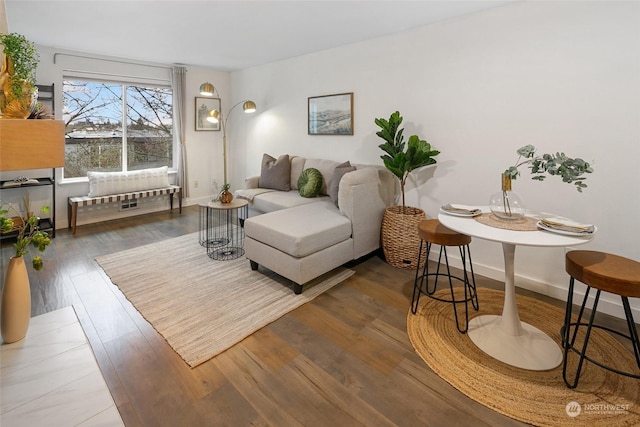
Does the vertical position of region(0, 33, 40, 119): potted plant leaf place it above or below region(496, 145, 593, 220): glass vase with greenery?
above

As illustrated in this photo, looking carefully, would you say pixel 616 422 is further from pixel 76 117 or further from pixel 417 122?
pixel 76 117

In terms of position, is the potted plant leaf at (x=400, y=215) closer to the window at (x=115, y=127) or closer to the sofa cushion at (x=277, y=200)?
the sofa cushion at (x=277, y=200)

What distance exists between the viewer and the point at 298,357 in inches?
78.3

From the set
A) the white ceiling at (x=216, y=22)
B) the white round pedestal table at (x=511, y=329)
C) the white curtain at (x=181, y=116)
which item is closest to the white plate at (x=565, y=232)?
the white round pedestal table at (x=511, y=329)

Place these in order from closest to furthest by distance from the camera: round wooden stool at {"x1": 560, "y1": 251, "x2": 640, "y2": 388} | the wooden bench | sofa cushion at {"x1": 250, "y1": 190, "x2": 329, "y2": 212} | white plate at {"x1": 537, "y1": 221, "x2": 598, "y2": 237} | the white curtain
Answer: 1. round wooden stool at {"x1": 560, "y1": 251, "x2": 640, "y2": 388}
2. white plate at {"x1": 537, "y1": 221, "x2": 598, "y2": 237}
3. sofa cushion at {"x1": 250, "y1": 190, "x2": 329, "y2": 212}
4. the wooden bench
5. the white curtain

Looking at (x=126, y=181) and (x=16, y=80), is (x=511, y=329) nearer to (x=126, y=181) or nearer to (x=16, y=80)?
(x=16, y=80)

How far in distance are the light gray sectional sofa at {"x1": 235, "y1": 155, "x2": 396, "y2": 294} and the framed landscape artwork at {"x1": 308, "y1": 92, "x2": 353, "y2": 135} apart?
2.19 ft

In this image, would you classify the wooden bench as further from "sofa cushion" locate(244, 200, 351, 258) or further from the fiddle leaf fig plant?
the fiddle leaf fig plant

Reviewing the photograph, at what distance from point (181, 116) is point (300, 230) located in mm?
3851

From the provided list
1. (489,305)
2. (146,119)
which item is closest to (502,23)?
(489,305)

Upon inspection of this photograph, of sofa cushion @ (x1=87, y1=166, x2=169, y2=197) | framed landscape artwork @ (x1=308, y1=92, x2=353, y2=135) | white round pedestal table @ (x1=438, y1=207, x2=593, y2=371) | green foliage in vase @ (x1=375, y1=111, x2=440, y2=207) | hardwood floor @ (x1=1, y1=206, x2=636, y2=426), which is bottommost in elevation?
hardwood floor @ (x1=1, y1=206, x2=636, y2=426)

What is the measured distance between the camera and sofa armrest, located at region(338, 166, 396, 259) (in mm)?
3158

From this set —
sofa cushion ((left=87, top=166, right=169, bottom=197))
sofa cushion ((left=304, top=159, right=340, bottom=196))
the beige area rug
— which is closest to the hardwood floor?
the beige area rug

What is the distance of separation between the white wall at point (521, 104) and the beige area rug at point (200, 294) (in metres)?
1.57
